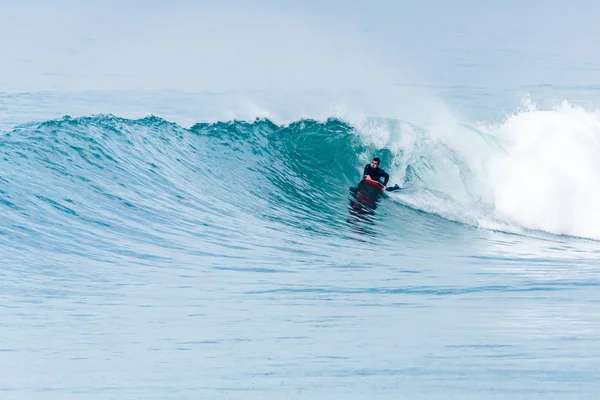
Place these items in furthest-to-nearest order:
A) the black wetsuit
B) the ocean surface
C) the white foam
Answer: the black wetsuit
the white foam
the ocean surface

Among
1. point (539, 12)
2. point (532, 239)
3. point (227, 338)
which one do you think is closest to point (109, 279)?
point (227, 338)

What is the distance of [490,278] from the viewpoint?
1138cm

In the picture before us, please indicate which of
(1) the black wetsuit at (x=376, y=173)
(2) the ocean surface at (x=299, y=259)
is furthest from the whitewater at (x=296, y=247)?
(1) the black wetsuit at (x=376, y=173)

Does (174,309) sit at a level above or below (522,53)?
below

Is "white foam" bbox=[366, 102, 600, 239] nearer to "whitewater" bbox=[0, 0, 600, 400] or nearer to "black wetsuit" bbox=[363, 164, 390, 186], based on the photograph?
"whitewater" bbox=[0, 0, 600, 400]

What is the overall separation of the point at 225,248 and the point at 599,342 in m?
5.76

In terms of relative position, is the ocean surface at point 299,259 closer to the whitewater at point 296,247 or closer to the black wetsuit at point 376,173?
the whitewater at point 296,247

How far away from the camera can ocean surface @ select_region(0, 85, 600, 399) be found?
25.7 feet

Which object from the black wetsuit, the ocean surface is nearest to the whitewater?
the ocean surface

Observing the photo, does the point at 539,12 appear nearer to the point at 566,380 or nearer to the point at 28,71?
the point at 28,71

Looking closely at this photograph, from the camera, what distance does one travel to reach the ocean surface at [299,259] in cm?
783

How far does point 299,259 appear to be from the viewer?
A: 12.6 metres

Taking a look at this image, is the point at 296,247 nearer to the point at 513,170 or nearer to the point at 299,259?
the point at 299,259

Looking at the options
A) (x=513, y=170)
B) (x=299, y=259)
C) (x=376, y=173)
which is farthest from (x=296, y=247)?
(x=513, y=170)
